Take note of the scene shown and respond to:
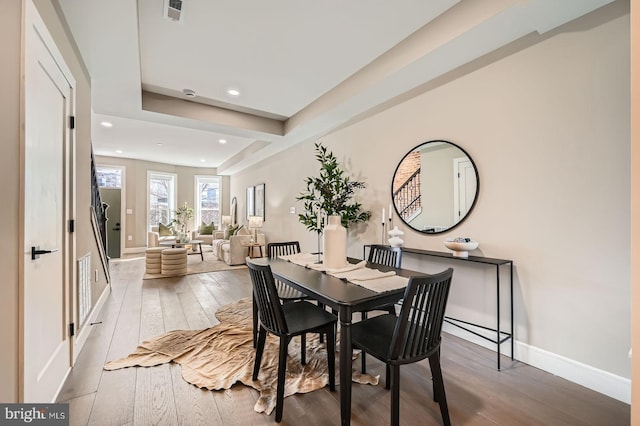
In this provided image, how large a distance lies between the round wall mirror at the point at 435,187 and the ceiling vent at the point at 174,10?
2421 mm

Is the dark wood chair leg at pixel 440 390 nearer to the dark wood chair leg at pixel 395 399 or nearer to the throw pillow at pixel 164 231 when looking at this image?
the dark wood chair leg at pixel 395 399

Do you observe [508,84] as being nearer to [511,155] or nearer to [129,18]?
[511,155]

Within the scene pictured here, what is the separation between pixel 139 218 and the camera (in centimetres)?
801

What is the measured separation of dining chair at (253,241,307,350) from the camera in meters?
2.31

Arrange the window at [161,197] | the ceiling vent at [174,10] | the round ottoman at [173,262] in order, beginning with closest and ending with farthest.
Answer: the ceiling vent at [174,10] < the round ottoman at [173,262] < the window at [161,197]

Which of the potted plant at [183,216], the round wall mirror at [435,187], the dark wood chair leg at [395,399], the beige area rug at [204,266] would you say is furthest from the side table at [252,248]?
the dark wood chair leg at [395,399]

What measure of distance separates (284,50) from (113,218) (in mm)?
7385

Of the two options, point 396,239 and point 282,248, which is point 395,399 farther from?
Answer: point 282,248

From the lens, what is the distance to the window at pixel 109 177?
7609 mm

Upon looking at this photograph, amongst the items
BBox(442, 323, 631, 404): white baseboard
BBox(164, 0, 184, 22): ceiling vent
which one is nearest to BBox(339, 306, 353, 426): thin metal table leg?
BBox(442, 323, 631, 404): white baseboard

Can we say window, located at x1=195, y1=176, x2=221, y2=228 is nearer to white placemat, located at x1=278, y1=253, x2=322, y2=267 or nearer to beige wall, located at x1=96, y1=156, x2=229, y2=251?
beige wall, located at x1=96, y1=156, x2=229, y2=251

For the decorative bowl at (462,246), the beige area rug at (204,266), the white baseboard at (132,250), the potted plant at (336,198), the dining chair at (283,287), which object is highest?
the potted plant at (336,198)

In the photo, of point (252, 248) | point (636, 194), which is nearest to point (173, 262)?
point (252, 248)
